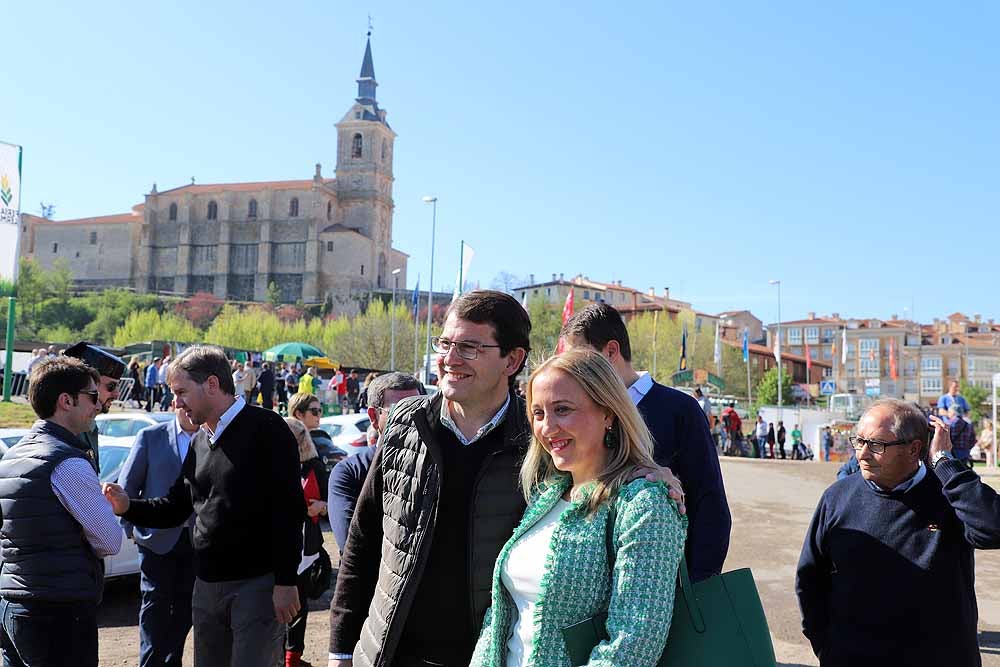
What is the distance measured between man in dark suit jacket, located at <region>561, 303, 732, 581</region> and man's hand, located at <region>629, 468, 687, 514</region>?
1.33 m

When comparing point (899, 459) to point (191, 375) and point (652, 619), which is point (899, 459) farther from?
point (191, 375)

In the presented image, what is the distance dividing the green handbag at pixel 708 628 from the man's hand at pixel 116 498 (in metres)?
2.70

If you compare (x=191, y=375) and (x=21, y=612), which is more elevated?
(x=191, y=375)

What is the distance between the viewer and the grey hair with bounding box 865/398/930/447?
3.46m

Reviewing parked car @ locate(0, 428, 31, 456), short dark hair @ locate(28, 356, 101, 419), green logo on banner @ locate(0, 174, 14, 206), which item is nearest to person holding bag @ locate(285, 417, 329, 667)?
short dark hair @ locate(28, 356, 101, 419)

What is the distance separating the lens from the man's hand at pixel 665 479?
202cm

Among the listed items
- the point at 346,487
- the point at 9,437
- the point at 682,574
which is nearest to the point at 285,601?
the point at 346,487

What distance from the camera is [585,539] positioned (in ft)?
6.66

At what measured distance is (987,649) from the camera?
621cm

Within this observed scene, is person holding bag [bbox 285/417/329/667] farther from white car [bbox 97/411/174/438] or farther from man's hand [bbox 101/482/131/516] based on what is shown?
white car [bbox 97/411/174/438]

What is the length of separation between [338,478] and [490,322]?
186 centimetres

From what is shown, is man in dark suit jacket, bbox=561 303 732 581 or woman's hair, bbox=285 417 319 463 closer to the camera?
man in dark suit jacket, bbox=561 303 732 581

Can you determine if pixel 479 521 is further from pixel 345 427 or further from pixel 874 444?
pixel 345 427

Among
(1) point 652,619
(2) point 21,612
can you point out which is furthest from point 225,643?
(1) point 652,619
